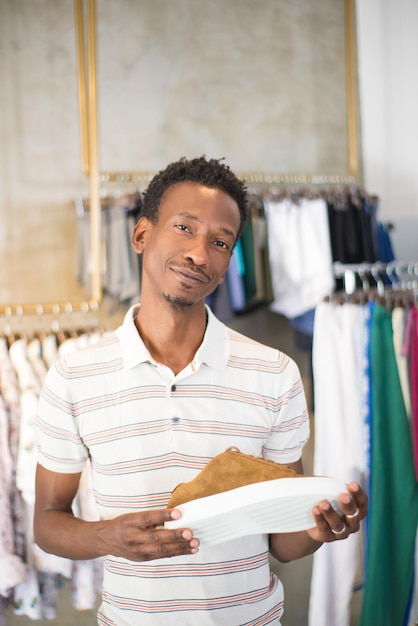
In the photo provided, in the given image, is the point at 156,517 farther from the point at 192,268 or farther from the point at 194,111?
the point at 194,111

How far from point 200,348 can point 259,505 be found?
1.16 feet

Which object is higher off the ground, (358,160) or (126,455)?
(358,160)

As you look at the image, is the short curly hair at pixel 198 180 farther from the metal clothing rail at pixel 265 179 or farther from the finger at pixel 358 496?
the metal clothing rail at pixel 265 179

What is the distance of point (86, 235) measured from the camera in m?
3.02

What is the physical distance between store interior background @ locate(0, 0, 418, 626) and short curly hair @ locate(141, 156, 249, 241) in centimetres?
165

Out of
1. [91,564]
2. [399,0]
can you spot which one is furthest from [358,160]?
[91,564]

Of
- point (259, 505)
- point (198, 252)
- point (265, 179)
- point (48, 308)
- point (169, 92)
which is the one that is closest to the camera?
point (259, 505)

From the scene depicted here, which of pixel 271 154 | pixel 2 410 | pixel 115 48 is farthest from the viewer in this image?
pixel 271 154

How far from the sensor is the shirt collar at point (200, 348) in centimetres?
120

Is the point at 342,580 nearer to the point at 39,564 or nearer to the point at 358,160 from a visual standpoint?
the point at 39,564

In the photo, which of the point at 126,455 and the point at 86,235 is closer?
the point at 126,455

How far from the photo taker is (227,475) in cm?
103

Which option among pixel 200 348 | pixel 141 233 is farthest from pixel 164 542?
pixel 141 233

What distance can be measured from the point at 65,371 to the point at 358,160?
2.98 meters
